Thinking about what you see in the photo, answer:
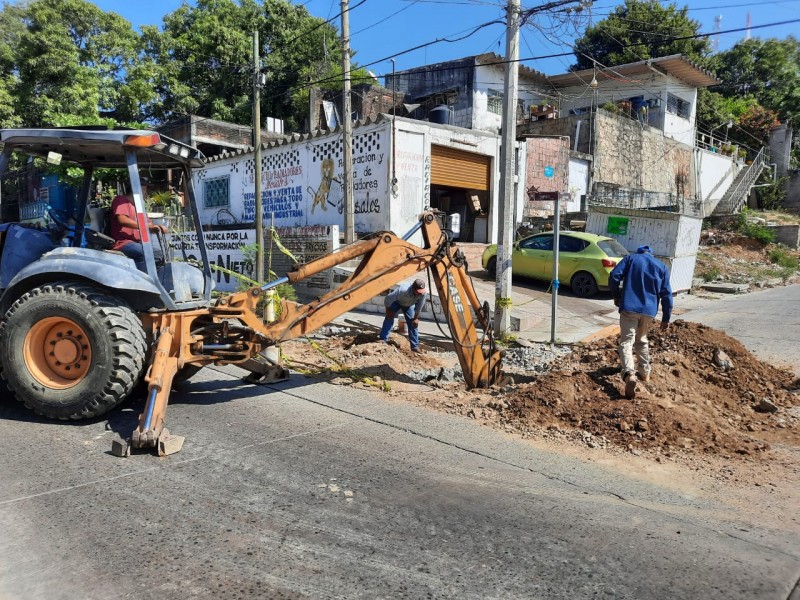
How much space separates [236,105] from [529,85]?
52.1 feet

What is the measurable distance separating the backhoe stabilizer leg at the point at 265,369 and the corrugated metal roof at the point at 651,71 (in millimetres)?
26278

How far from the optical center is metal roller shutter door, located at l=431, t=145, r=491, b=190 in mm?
17000

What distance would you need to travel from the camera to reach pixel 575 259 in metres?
14.5

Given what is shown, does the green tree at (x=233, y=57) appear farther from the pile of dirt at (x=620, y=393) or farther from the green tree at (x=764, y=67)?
the green tree at (x=764, y=67)

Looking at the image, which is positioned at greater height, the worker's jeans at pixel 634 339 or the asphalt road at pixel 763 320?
the worker's jeans at pixel 634 339

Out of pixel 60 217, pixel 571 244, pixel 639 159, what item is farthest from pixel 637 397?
pixel 639 159

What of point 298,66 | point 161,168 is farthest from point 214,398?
point 298,66

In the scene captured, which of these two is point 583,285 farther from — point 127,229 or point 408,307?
point 127,229

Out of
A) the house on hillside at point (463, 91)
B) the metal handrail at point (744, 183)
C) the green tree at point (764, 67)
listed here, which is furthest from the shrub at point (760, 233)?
the green tree at point (764, 67)

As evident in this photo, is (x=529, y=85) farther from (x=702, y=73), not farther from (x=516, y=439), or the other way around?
(x=516, y=439)

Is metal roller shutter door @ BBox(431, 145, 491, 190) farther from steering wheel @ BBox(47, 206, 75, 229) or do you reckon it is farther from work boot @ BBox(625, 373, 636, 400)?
steering wheel @ BBox(47, 206, 75, 229)

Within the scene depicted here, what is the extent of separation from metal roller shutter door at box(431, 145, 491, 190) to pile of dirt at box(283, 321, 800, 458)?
9453mm

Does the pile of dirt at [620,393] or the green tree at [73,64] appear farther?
the green tree at [73,64]

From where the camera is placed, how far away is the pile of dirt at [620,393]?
17.7 feet
